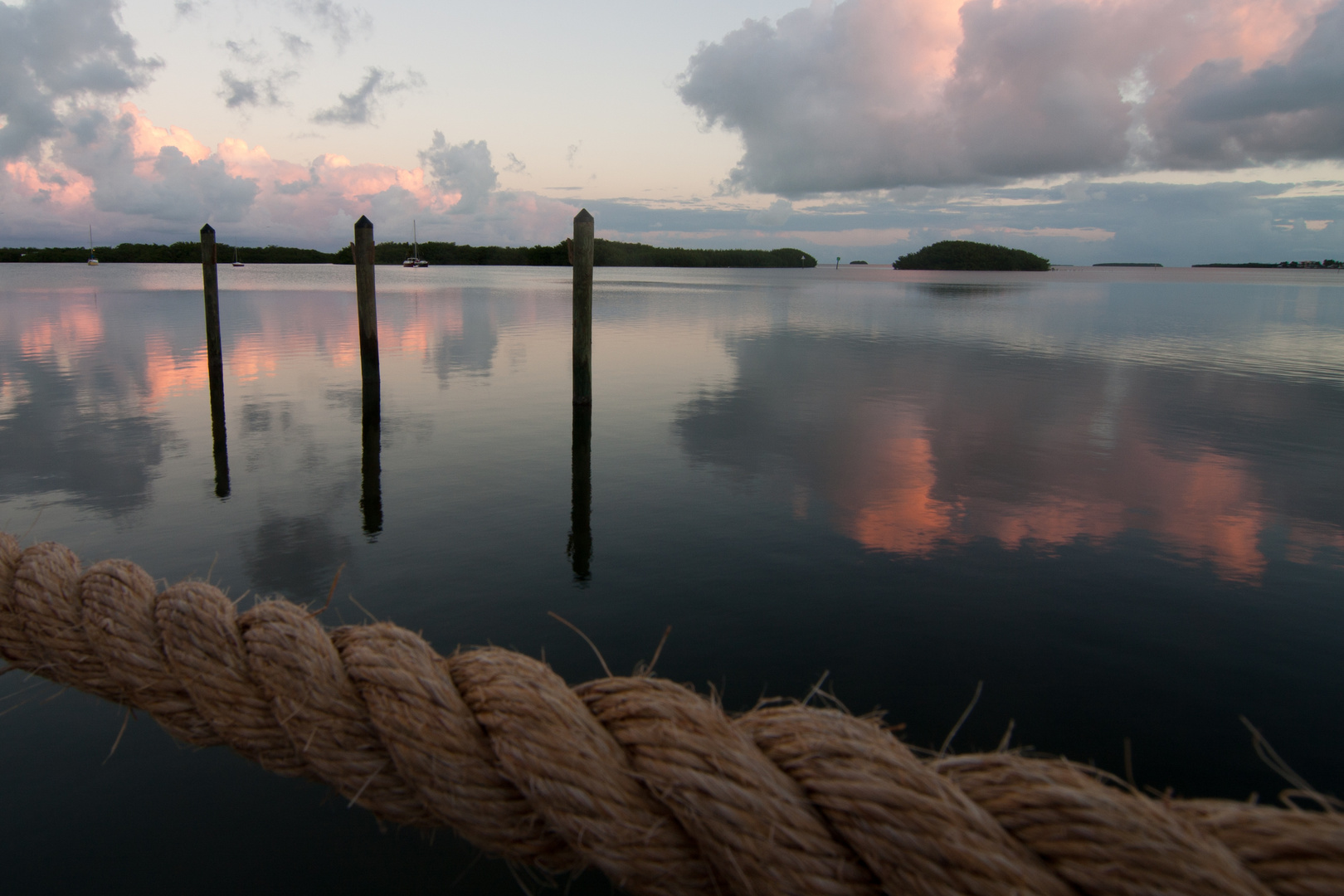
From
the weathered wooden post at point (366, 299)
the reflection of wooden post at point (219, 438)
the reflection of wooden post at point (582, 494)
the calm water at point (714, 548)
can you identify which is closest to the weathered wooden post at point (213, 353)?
the reflection of wooden post at point (219, 438)

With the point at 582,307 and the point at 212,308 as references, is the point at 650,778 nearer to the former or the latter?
the point at 582,307

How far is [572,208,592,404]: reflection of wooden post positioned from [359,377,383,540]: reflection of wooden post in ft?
10.5

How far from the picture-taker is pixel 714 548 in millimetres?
6930

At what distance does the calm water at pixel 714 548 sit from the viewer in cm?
380

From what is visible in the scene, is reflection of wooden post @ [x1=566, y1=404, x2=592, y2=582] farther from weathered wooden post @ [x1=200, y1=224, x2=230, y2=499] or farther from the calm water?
weathered wooden post @ [x1=200, y1=224, x2=230, y2=499]

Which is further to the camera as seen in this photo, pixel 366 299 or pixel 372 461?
pixel 366 299

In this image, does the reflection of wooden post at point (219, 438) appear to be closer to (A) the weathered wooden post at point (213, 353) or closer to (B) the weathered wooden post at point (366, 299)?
(A) the weathered wooden post at point (213, 353)

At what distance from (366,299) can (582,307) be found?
3.67 m

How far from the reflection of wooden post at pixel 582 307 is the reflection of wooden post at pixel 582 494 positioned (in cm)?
34

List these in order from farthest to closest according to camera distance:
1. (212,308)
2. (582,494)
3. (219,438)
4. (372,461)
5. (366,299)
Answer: (212,308)
(366,299)
(219,438)
(372,461)
(582,494)

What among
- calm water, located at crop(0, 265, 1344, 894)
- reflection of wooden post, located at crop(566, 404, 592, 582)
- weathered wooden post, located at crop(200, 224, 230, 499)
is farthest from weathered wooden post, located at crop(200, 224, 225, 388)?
reflection of wooden post, located at crop(566, 404, 592, 582)

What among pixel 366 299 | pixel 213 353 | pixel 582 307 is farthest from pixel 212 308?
pixel 582 307

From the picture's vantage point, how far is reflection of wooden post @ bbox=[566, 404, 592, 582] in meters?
6.70

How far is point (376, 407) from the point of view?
1247 cm
